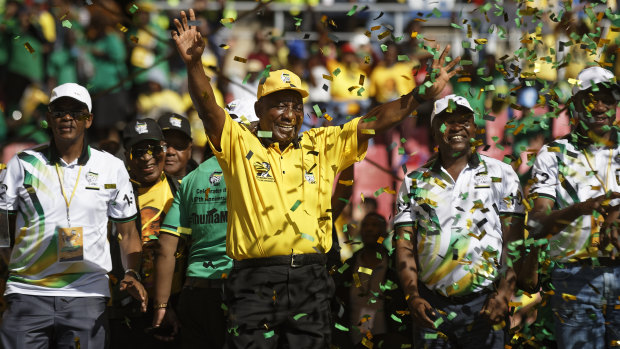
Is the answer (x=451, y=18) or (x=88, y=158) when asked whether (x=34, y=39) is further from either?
(x=451, y=18)

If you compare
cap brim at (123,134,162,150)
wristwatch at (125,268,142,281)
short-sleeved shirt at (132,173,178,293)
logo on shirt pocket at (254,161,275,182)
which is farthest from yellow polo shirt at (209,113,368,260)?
cap brim at (123,134,162,150)

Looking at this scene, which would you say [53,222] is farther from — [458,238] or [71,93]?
[458,238]

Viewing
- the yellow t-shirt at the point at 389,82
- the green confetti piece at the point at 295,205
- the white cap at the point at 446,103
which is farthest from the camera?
the yellow t-shirt at the point at 389,82

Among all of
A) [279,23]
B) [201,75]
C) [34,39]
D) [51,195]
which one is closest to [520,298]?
[201,75]

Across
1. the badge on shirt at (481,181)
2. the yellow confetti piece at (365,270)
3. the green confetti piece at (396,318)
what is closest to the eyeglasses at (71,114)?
the yellow confetti piece at (365,270)

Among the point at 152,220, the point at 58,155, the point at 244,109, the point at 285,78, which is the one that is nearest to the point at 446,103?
the point at 285,78

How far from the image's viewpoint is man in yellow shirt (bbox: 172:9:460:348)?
16.0ft

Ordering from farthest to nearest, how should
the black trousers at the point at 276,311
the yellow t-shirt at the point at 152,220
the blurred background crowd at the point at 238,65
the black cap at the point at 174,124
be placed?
the blurred background crowd at the point at 238,65, the black cap at the point at 174,124, the yellow t-shirt at the point at 152,220, the black trousers at the point at 276,311

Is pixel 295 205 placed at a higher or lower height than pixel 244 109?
lower

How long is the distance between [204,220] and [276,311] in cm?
121

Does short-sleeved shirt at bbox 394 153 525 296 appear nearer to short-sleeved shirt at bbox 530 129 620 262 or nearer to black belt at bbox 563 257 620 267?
short-sleeved shirt at bbox 530 129 620 262

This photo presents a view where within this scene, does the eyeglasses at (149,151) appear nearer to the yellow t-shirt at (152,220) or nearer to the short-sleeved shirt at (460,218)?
the yellow t-shirt at (152,220)

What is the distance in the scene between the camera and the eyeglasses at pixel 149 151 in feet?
21.6

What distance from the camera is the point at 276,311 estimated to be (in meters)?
4.86
